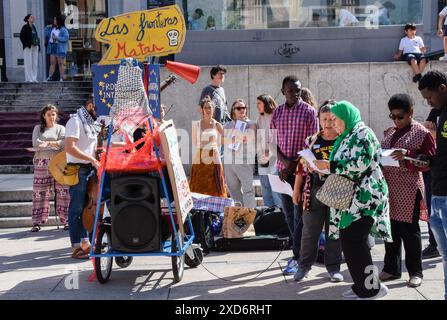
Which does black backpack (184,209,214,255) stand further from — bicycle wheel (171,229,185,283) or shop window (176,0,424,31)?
shop window (176,0,424,31)

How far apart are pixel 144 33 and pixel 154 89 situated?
58cm

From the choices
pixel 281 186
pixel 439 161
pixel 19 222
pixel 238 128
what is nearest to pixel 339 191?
pixel 439 161

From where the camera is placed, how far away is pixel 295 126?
20.6 feet

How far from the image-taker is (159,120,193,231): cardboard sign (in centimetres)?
569

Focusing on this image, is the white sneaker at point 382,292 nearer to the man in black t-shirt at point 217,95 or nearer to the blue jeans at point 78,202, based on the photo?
the blue jeans at point 78,202

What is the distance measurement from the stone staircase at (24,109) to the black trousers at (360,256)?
27.4ft

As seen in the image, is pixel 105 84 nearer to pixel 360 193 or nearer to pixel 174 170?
pixel 174 170

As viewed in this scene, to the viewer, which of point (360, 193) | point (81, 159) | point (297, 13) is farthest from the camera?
point (297, 13)

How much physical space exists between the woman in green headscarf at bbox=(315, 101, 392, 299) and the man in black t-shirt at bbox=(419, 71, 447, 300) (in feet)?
1.40

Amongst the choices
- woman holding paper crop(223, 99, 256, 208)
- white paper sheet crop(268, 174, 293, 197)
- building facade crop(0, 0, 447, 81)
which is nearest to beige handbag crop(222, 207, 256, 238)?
white paper sheet crop(268, 174, 293, 197)

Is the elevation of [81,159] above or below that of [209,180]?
above

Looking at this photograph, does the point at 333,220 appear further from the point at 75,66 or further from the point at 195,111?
the point at 75,66

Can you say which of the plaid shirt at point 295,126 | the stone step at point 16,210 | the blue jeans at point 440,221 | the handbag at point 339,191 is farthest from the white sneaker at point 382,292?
the stone step at point 16,210

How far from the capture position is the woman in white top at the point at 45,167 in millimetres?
8559
